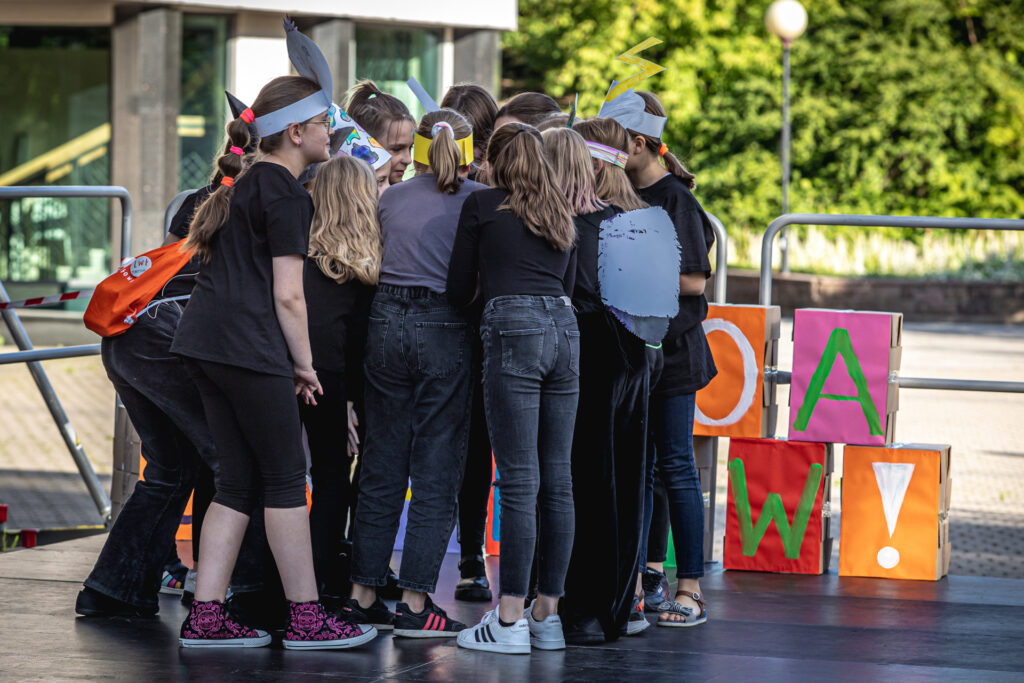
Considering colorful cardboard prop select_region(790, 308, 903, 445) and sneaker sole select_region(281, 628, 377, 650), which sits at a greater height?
colorful cardboard prop select_region(790, 308, 903, 445)

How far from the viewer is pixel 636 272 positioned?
485 centimetres

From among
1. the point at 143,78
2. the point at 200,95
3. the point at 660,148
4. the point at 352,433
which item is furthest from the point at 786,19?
the point at 352,433

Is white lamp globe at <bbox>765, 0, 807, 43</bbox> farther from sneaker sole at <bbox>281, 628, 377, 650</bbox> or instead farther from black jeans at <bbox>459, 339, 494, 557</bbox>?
sneaker sole at <bbox>281, 628, 377, 650</bbox>

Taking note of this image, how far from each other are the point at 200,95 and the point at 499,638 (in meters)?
11.9

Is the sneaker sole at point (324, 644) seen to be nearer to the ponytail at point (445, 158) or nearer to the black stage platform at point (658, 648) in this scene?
the black stage platform at point (658, 648)

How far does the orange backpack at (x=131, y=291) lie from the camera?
4953 millimetres

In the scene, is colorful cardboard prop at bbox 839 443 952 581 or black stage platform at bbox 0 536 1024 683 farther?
colorful cardboard prop at bbox 839 443 952 581

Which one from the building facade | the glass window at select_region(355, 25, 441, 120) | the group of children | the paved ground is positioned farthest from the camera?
the glass window at select_region(355, 25, 441, 120)

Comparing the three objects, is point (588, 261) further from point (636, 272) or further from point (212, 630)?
point (212, 630)

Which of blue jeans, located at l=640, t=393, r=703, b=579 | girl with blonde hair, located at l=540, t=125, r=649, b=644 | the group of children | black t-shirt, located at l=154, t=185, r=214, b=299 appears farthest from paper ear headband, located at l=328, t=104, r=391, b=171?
blue jeans, located at l=640, t=393, r=703, b=579

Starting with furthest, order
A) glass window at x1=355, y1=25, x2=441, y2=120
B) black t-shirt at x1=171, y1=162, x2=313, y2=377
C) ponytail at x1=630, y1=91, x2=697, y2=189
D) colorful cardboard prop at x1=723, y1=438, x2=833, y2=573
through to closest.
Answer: glass window at x1=355, y1=25, x2=441, y2=120
colorful cardboard prop at x1=723, y1=438, x2=833, y2=573
ponytail at x1=630, y1=91, x2=697, y2=189
black t-shirt at x1=171, y1=162, x2=313, y2=377

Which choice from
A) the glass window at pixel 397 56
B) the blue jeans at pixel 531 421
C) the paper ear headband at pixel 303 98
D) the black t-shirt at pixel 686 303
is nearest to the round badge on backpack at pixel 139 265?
the paper ear headband at pixel 303 98

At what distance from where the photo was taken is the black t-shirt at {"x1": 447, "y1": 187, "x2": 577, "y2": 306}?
460 centimetres

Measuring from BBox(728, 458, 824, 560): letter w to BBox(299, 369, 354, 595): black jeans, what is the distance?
2198mm
